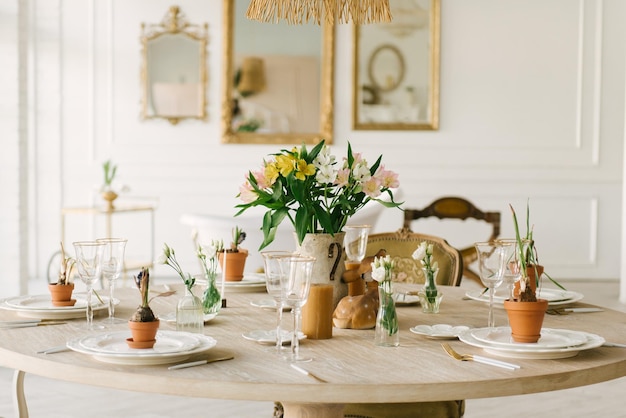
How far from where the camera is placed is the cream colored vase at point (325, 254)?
205 cm

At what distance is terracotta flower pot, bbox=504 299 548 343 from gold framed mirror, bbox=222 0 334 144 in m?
5.29

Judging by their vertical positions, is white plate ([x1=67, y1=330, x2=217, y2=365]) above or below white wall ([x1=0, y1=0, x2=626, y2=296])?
below

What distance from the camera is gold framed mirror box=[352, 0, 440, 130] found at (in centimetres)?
695

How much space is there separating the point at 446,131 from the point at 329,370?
5664 millimetres

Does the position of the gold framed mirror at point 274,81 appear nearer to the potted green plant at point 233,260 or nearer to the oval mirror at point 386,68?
the oval mirror at point 386,68

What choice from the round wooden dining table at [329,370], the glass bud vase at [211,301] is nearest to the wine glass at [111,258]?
the round wooden dining table at [329,370]

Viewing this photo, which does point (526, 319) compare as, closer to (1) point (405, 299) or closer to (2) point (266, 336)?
(2) point (266, 336)

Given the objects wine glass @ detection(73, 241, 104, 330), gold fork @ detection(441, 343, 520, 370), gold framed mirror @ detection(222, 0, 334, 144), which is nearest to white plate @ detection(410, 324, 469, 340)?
gold fork @ detection(441, 343, 520, 370)

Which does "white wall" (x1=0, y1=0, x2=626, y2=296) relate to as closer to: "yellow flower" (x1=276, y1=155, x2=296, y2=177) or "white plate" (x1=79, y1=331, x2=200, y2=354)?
"yellow flower" (x1=276, y1=155, x2=296, y2=177)

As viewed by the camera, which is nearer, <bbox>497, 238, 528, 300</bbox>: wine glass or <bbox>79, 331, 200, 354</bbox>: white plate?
<bbox>79, 331, 200, 354</bbox>: white plate

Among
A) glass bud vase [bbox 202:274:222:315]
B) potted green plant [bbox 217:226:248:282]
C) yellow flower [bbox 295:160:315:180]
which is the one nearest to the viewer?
yellow flower [bbox 295:160:315:180]

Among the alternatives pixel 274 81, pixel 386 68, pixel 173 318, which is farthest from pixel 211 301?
pixel 386 68

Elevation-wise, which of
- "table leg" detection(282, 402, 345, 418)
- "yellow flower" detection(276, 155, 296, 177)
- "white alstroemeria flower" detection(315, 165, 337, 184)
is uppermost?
"yellow flower" detection(276, 155, 296, 177)

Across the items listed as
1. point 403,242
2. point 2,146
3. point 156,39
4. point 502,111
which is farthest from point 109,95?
point 403,242
